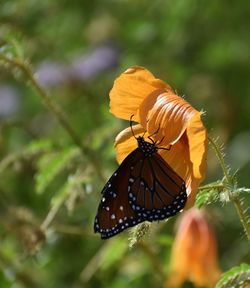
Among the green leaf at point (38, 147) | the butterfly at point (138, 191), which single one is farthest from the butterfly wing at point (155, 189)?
the green leaf at point (38, 147)

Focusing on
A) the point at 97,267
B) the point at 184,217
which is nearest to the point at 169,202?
the point at 184,217

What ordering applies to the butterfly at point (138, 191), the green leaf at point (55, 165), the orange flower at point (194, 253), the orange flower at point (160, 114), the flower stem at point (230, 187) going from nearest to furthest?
the flower stem at point (230, 187) < the orange flower at point (160, 114) < the butterfly at point (138, 191) < the green leaf at point (55, 165) < the orange flower at point (194, 253)

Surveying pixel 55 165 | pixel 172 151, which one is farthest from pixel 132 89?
pixel 55 165

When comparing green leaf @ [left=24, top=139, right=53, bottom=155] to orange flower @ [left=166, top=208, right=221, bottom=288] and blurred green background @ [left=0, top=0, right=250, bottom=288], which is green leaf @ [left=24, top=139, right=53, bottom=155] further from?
orange flower @ [left=166, top=208, right=221, bottom=288]

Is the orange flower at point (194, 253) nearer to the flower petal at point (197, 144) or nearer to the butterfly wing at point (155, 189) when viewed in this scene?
the butterfly wing at point (155, 189)

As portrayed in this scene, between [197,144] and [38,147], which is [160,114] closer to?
[197,144]

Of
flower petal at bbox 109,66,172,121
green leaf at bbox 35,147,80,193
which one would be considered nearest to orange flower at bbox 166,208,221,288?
green leaf at bbox 35,147,80,193
